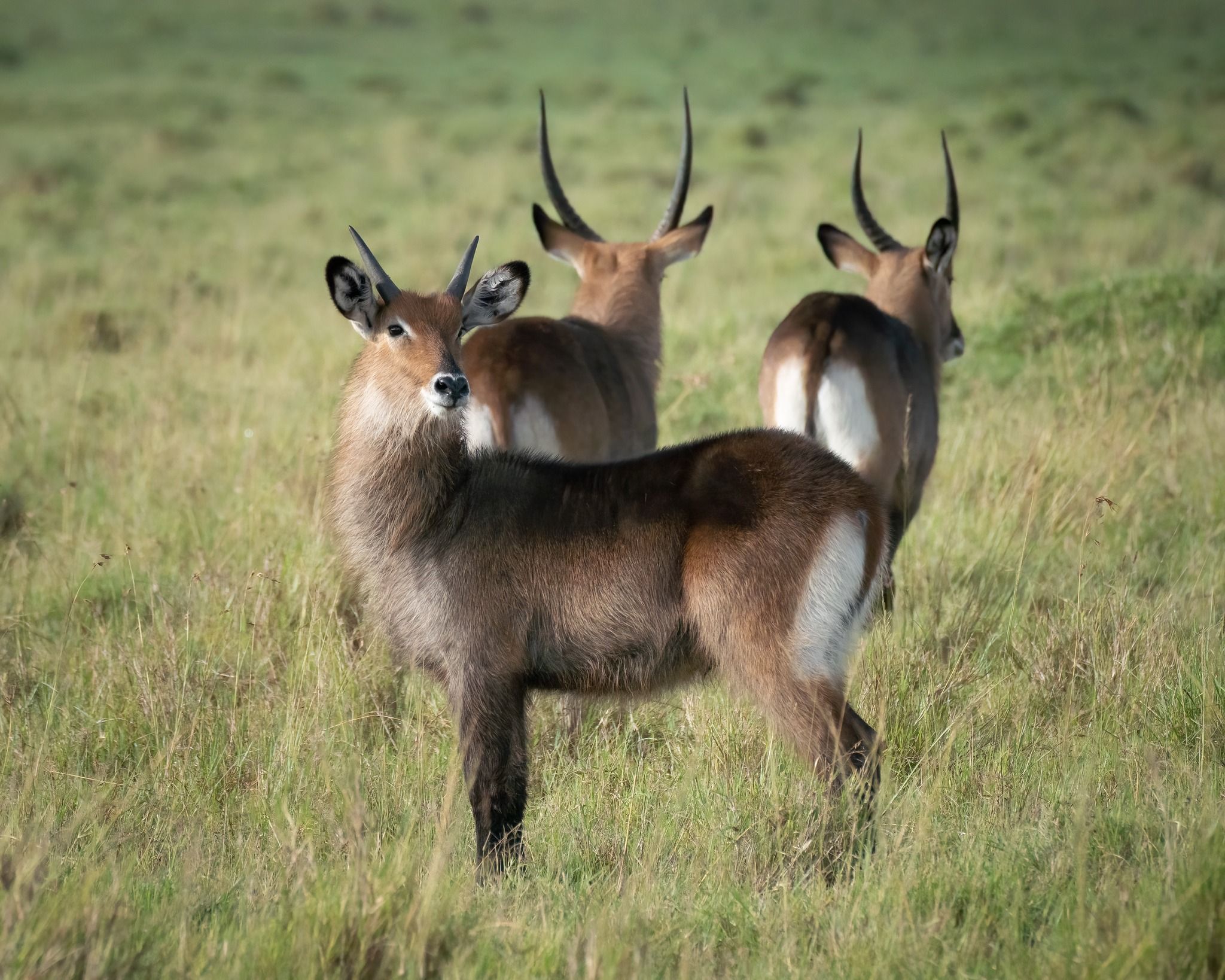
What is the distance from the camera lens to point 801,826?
3000mm

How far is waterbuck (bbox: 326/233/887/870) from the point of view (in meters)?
3.06

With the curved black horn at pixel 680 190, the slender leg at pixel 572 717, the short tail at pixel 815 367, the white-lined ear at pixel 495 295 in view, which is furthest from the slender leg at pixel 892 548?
the curved black horn at pixel 680 190

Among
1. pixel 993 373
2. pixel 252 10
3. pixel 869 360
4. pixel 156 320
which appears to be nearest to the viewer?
pixel 869 360

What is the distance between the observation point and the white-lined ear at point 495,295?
3629 mm

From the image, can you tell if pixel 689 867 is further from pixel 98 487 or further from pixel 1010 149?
pixel 1010 149

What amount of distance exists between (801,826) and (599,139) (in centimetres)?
1649

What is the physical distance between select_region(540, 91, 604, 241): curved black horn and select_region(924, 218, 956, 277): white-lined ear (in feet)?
4.80

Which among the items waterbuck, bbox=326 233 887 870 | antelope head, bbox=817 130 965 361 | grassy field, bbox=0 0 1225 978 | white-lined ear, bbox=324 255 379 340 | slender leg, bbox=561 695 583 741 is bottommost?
slender leg, bbox=561 695 583 741

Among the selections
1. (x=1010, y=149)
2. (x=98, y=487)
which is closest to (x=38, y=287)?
(x=98, y=487)

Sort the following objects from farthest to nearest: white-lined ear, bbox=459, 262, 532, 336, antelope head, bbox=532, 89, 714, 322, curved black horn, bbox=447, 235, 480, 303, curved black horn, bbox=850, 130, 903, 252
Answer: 1. curved black horn, bbox=850, 130, 903, 252
2. antelope head, bbox=532, 89, 714, 322
3. white-lined ear, bbox=459, 262, 532, 336
4. curved black horn, bbox=447, 235, 480, 303

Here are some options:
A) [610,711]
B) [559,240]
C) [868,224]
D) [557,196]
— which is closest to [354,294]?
[610,711]

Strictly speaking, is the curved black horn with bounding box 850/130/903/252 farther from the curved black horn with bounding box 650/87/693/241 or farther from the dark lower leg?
the dark lower leg

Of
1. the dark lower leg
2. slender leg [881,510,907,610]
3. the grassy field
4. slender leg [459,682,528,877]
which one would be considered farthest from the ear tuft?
slender leg [459,682,528,877]

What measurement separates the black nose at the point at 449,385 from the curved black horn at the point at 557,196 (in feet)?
9.21
